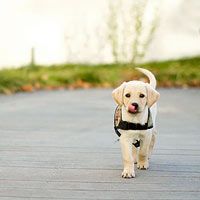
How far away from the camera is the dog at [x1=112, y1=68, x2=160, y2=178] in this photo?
4117mm

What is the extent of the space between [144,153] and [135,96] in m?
0.44

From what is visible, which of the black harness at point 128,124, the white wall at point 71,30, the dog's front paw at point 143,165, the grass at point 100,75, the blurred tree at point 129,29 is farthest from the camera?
the white wall at point 71,30

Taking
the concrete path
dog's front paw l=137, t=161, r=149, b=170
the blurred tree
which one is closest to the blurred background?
the blurred tree

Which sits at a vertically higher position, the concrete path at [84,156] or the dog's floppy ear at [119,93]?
the dog's floppy ear at [119,93]

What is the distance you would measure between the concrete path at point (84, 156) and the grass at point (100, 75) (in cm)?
292

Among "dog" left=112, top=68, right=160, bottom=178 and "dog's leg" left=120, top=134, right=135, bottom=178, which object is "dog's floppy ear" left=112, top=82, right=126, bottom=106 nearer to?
"dog" left=112, top=68, right=160, bottom=178

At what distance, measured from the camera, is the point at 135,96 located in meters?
4.11

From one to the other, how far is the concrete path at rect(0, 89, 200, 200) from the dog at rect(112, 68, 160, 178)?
145 mm

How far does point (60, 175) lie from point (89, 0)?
9583mm

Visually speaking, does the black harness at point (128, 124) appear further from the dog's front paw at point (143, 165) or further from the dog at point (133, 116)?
the dog's front paw at point (143, 165)

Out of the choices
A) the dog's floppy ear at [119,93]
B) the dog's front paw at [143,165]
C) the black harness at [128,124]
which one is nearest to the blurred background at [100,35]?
the dog's front paw at [143,165]

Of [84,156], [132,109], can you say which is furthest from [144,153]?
[84,156]

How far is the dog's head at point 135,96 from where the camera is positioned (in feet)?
13.5

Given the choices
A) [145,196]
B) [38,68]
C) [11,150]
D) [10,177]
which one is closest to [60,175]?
[10,177]
